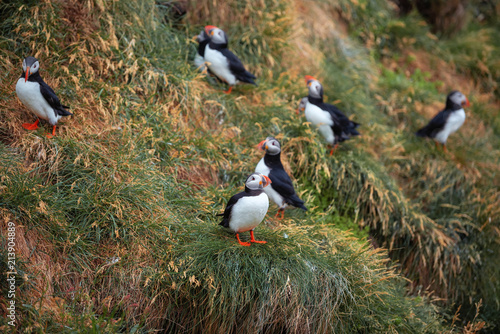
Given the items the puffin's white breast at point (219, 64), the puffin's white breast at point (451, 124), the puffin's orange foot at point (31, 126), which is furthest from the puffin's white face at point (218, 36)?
the puffin's white breast at point (451, 124)

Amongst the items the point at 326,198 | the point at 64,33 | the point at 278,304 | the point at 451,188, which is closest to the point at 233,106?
the point at 326,198

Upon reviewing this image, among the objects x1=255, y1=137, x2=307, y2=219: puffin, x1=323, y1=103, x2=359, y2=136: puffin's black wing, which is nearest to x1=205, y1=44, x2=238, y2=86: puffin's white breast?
x1=323, y1=103, x2=359, y2=136: puffin's black wing

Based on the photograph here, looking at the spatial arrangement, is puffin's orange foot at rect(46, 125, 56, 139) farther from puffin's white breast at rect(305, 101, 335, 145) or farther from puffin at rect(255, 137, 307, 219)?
puffin's white breast at rect(305, 101, 335, 145)

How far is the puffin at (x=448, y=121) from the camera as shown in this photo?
18.9 feet

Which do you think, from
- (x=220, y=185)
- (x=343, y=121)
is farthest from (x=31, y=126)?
(x=343, y=121)

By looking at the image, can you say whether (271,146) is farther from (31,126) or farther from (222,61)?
(31,126)

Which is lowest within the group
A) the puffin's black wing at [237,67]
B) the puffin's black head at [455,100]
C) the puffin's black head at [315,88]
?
the puffin's black wing at [237,67]

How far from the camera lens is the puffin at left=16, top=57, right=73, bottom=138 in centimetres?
365

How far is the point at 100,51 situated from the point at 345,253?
10.1 feet

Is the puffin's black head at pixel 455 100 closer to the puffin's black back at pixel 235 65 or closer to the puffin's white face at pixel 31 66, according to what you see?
the puffin's black back at pixel 235 65

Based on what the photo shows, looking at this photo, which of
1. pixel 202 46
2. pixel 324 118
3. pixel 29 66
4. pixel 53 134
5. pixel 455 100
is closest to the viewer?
pixel 29 66

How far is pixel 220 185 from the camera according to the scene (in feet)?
14.2

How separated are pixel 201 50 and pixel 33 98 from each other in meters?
2.14

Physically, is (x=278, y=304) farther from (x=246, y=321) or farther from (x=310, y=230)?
(x=310, y=230)
